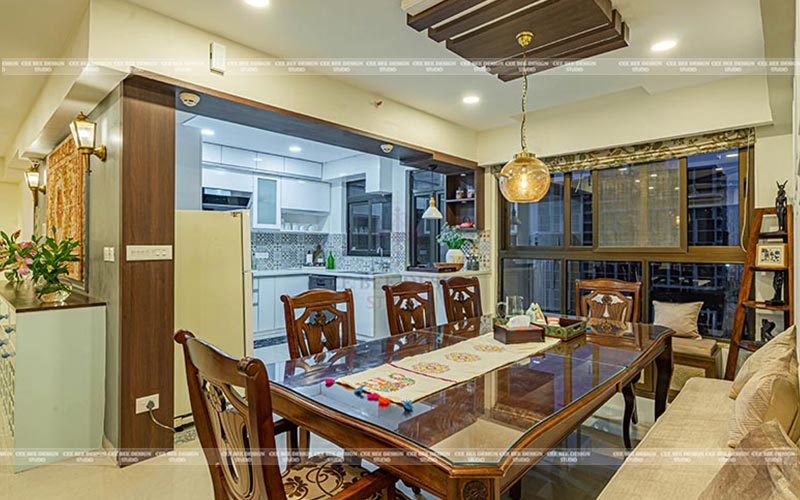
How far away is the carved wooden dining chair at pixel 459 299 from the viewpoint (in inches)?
119

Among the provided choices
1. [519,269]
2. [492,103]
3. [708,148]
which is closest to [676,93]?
[708,148]

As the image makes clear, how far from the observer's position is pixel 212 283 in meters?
3.02

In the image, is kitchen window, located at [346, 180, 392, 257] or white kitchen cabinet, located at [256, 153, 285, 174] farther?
kitchen window, located at [346, 180, 392, 257]

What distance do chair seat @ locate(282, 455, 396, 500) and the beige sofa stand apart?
0.84m

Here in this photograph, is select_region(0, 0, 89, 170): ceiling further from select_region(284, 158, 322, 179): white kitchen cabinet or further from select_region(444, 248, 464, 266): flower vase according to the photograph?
select_region(444, 248, 464, 266): flower vase

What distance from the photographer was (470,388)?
152 cm

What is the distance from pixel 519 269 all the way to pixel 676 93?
2.23m

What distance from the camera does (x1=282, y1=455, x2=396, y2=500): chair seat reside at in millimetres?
1357

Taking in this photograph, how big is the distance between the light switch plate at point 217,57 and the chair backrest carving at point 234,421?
6.65 ft

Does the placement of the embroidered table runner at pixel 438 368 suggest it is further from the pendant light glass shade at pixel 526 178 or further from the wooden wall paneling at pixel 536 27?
the wooden wall paneling at pixel 536 27

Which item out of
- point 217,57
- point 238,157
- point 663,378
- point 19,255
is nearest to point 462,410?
point 663,378

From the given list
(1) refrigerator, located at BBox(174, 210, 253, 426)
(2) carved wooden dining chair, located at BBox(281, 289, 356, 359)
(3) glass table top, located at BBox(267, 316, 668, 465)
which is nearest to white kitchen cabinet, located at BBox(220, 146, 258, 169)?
(1) refrigerator, located at BBox(174, 210, 253, 426)

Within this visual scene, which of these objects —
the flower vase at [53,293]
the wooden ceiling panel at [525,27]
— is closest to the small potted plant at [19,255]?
the flower vase at [53,293]

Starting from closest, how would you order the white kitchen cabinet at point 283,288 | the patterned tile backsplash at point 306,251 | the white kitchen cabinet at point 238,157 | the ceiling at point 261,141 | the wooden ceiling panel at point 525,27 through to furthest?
the wooden ceiling panel at point 525,27
the ceiling at point 261,141
the white kitchen cabinet at point 238,157
the white kitchen cabinet at point 283,288
the patterned tile backsplash at point 306,251
